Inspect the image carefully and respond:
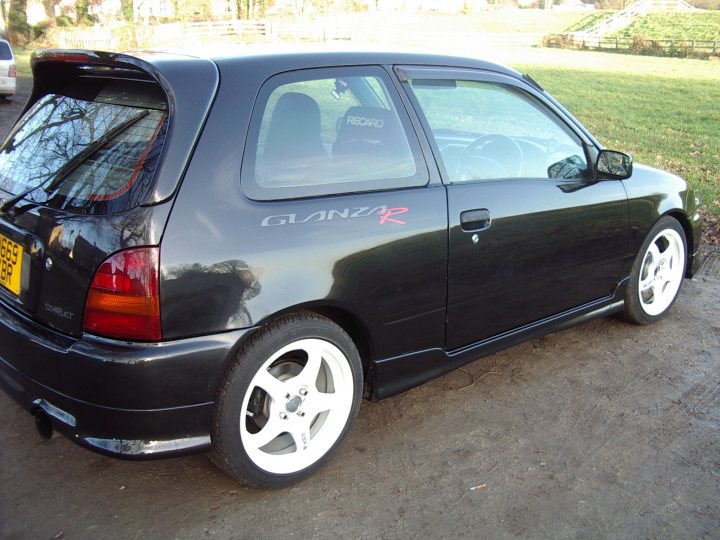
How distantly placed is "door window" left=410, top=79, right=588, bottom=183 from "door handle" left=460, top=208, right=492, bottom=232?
7.0 inches

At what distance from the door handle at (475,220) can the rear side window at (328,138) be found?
258mm

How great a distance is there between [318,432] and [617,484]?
1278 mm

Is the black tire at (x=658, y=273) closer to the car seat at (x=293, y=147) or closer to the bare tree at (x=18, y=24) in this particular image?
the car seat at (x=293, y=147)

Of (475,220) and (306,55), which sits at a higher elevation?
(306,55)

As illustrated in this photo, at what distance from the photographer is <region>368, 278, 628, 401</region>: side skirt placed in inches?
127

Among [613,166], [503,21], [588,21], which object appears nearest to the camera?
[613,166]

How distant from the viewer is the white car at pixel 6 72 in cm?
1623

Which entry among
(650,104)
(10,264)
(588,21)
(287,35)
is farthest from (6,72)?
(588,21)

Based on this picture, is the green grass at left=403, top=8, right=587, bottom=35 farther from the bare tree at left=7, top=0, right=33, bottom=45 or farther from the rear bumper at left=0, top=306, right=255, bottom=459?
the rear bumper at left=0, top=306, right=255, bottom=459

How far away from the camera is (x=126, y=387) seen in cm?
249

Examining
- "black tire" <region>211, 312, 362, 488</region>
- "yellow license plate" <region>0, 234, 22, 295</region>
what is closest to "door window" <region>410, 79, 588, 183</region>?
"black tire" <region>211, 312, 362, 488</region>

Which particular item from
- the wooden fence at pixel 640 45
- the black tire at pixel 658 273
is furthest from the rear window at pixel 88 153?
the wooden fence at pixel 640 45

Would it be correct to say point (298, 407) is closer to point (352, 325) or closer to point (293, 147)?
point (352, 325)

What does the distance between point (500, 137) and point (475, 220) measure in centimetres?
78
